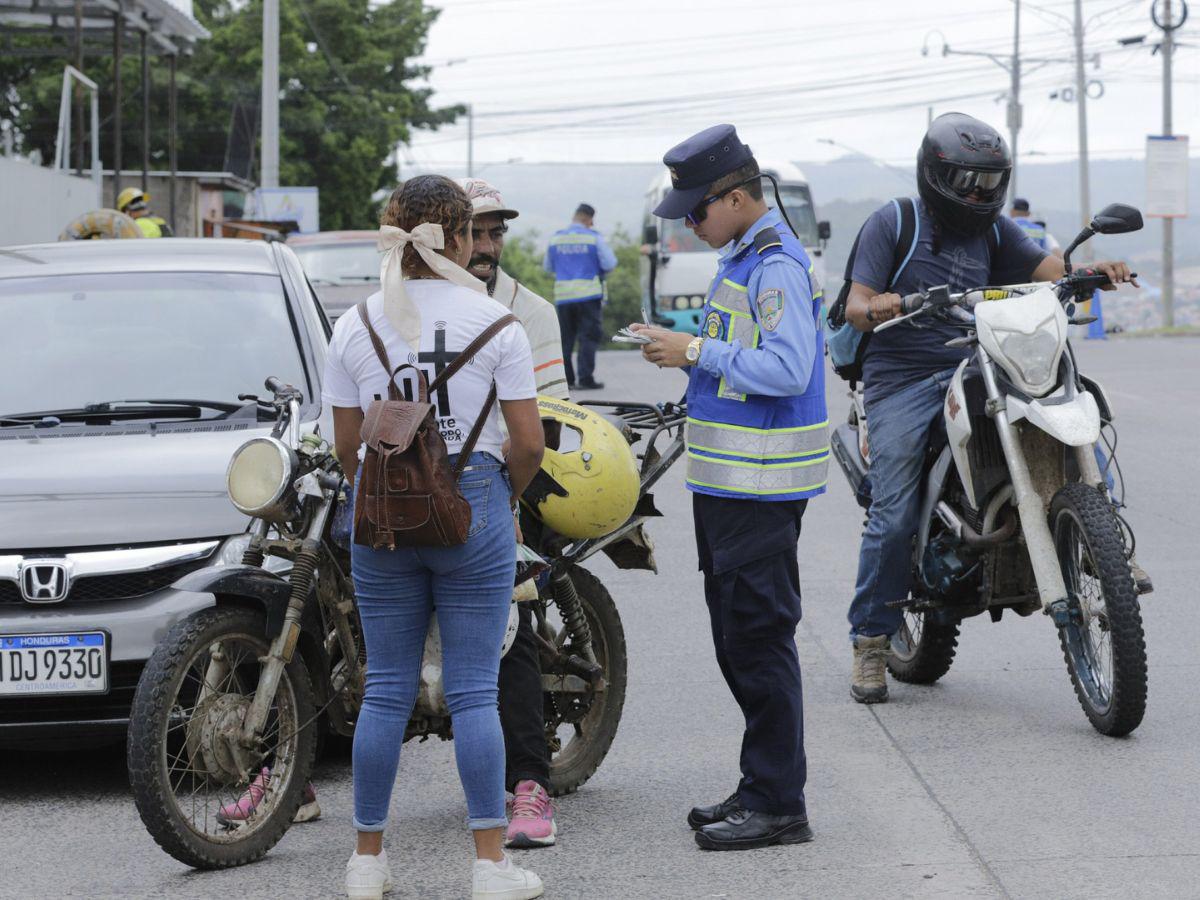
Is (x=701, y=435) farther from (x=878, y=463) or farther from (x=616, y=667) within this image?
→ (x=878, y=463)

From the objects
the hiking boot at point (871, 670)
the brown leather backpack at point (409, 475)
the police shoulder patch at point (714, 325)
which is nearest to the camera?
the brown leather backpack at point (409, 475)

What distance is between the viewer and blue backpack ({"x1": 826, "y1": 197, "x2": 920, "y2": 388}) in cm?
643

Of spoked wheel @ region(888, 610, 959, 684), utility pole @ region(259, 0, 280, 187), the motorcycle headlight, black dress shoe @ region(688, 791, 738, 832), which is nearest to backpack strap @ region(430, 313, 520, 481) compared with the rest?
black dress shoe @ region(688, 791, 738, 832)

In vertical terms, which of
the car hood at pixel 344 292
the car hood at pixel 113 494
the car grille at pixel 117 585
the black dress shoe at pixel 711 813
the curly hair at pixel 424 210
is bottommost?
the black dress shoe at pixel 711 813

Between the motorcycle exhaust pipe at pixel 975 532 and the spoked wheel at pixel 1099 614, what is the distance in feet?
0.73

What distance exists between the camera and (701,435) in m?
5.00

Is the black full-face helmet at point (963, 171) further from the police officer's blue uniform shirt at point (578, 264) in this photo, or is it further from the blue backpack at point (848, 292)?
the police officer's blue uniform shirt at point (578, 264)

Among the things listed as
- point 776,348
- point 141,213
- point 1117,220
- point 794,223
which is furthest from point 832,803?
point 794,223

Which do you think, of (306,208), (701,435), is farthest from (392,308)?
(306,208)

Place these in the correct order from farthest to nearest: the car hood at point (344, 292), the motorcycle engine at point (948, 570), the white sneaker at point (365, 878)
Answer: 1. the car hood at point (344, 292)
2. the motorcycle engine at point (948, 570)
3. the white sneaker at point (365, 878)

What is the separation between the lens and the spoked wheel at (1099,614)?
5.65m

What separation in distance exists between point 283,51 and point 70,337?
5044 centimetres

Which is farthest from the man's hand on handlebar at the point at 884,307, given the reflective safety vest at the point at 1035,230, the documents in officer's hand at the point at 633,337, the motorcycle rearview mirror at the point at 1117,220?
the reflective safety vest at the point at 1035,230

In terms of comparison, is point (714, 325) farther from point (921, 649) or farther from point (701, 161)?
point (921, 649)
